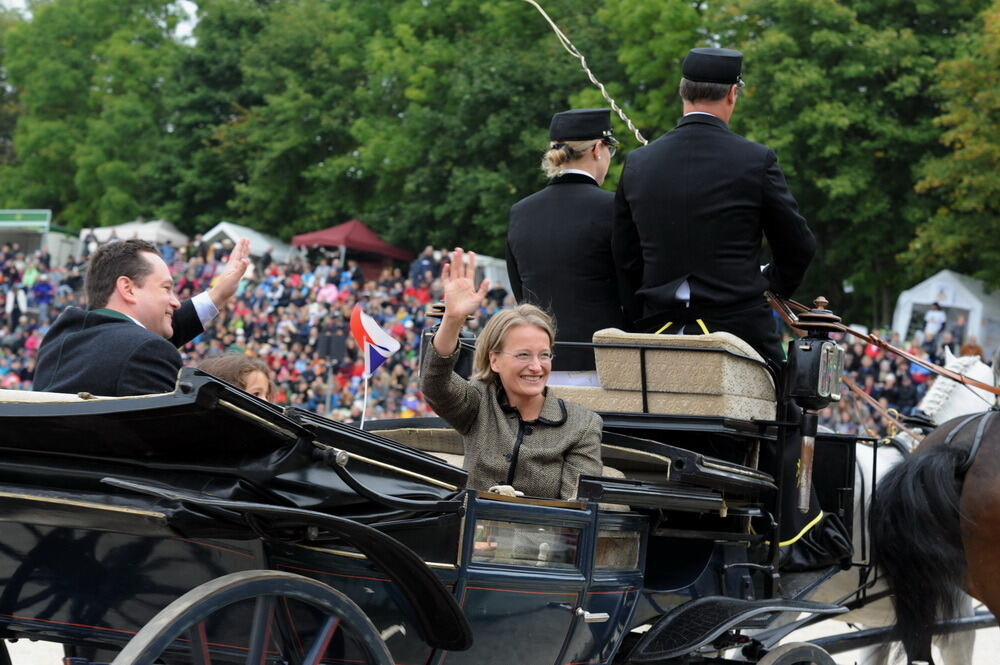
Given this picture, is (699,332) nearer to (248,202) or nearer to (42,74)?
(248,202)

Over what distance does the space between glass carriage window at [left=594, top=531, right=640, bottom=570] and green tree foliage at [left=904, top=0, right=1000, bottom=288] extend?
19807 millimetres

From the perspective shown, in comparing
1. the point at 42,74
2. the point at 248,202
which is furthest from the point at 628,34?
the point at 42,74

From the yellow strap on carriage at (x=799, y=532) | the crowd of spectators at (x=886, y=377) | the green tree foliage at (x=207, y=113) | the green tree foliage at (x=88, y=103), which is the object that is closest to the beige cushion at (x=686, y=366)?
the yellow strap on carriage at (x=799, y=532)

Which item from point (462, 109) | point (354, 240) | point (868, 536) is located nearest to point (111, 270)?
point (868, 536)

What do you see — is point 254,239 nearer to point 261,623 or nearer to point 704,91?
point 704,91

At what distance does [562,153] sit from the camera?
18.8 ft

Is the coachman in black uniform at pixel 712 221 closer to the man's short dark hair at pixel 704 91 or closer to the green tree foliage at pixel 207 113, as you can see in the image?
the man's short dark hair at pixel 704 91

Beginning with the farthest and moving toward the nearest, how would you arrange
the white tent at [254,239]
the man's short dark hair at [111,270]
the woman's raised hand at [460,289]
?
the white tent at [254,239] < the man's short dark hair at [111,270] < the woman's raised hand at [460,289]

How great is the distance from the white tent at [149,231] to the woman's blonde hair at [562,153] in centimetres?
3587

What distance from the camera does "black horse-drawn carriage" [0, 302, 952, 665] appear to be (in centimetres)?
318

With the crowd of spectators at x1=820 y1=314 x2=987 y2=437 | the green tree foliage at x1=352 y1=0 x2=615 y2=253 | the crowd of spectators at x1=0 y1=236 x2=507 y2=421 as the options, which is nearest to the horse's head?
the crowd of spectators at x1=820 y1=314 x2=987 y2=437

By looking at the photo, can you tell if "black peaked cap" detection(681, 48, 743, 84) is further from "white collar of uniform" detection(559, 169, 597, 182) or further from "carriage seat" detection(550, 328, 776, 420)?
"carriage seat" detection(550, 328, 776, 420)

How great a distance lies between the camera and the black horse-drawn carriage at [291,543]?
318 centimetres

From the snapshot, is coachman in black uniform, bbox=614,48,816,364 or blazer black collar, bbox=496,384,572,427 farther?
coachman in black uniform, bbox=614,48,816,364
